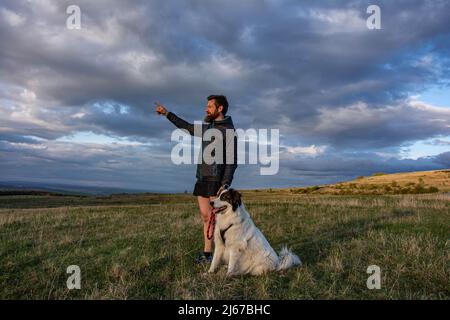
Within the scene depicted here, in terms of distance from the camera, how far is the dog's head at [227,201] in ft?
21.7

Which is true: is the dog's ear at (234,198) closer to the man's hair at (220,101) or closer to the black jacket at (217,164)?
the black jacket at (217,164)

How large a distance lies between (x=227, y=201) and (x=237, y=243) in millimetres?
792

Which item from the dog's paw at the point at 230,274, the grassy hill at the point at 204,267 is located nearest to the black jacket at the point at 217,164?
the dog's paw at the point at 230,274

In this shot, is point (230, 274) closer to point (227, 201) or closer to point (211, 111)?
point (227, 201)

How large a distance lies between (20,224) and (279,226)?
33.0 ft

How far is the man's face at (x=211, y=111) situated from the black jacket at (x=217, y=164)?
118 millimetres

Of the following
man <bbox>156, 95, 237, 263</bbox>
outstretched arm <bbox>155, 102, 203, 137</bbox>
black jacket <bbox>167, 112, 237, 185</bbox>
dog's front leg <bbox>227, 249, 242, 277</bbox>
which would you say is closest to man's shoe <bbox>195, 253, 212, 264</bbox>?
man <bbox>156, 95, 237, 263</bbox>

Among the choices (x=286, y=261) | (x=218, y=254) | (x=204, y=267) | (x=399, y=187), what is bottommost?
(x=204, y=267)

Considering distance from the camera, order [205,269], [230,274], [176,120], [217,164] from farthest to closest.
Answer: [176,120] → [217,164] → [205,269] → [230,274]

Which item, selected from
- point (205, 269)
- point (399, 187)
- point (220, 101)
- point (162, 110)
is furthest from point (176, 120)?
point (399, 187)

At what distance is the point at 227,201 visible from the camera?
21.8 feet

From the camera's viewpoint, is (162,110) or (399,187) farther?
(399,187)
